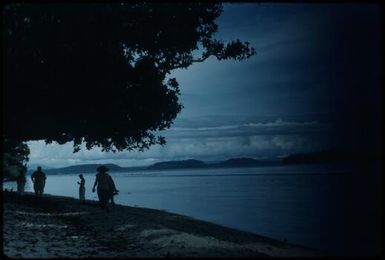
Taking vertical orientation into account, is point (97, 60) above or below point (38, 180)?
above

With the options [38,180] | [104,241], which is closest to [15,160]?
[38,180]

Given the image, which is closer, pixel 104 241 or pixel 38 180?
pixel 104 241

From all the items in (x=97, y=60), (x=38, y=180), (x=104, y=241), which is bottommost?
(x=104, y=241)

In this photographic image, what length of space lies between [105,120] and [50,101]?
297cm

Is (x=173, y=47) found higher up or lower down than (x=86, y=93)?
higher up

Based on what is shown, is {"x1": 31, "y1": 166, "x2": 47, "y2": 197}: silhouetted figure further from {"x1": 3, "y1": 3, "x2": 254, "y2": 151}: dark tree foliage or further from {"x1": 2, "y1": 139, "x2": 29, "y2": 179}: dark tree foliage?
{"x1": 2, "y1": 139, "x2": 29, "y2": 179}: dark tree foliage

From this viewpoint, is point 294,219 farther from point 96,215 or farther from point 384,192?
point 384,192

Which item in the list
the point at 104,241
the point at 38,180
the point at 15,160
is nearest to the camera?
the point at 104,241

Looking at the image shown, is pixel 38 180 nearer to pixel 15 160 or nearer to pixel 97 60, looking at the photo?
pixel 97 60

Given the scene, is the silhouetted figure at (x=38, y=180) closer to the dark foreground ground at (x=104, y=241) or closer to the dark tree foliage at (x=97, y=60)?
the dark tree foliage at (x=97, y=60)

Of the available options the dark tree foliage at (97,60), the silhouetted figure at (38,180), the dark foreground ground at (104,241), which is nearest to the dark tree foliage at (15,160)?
the silhouetted figure at (38,180)

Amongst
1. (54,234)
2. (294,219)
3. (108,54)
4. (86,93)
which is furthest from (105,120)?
(294,219)

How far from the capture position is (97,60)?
18828 millimetres

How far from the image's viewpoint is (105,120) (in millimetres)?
22219
